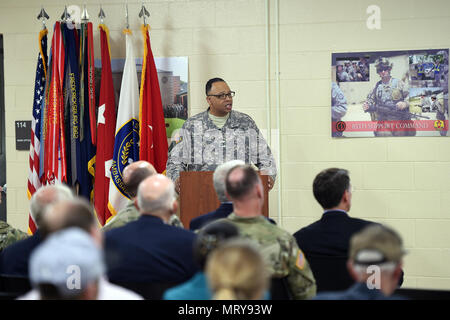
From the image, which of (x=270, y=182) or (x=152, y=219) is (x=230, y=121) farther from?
(x=152, y=219)

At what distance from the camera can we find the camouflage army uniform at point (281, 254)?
2086 mm

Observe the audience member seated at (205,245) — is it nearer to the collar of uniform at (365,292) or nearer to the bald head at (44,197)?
the collar of uniform at (365,292)

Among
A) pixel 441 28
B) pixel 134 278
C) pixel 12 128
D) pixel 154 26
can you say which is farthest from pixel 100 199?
pixel 441 28

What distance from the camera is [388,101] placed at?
464 cm

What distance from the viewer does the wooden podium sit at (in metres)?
3.66

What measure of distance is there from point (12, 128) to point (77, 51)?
97 cm

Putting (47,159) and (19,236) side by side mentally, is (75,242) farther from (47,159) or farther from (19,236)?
(47,159)

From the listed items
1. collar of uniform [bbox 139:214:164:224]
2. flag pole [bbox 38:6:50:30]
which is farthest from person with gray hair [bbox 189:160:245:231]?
flag pole [bbox 38:6:50:30]

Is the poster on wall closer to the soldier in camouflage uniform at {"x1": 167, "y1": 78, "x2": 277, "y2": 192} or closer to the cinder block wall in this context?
the cinder block wall

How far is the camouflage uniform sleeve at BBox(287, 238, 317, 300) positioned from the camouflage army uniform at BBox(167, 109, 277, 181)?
212 cm

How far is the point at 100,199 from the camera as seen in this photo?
4.56 meters

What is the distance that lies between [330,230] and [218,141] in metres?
1.99

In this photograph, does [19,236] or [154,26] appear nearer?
[19,236]

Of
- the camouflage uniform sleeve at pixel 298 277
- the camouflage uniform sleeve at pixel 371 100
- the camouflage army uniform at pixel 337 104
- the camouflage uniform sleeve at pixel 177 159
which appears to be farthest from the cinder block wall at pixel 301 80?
the camouflage uniform sleeve at pixel 298 277
